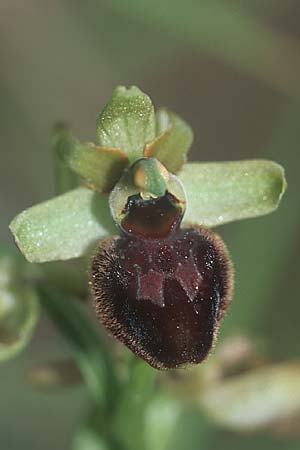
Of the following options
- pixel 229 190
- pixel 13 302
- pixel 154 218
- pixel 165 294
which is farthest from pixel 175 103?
pixel 165 294

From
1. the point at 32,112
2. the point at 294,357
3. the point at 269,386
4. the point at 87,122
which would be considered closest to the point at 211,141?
the point at 87,122

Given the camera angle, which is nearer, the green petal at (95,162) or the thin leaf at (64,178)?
Result: the green petal at (95,162)

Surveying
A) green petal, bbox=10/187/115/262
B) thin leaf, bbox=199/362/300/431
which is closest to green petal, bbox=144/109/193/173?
green petal, bbox=10/187/115/262

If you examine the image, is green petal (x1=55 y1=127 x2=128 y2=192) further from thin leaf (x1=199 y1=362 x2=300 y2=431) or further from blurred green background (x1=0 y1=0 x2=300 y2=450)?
blurred green background (x1=0 y1=0 x2=300 y2=450)

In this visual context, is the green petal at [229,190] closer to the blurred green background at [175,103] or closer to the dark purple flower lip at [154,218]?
the dark purple flower lip at [154,218]

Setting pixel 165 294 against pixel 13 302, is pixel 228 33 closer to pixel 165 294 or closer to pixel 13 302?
pixel 13 302

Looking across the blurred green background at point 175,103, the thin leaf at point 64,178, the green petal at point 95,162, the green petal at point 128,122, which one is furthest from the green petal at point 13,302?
the blurred green background at point 175,103
